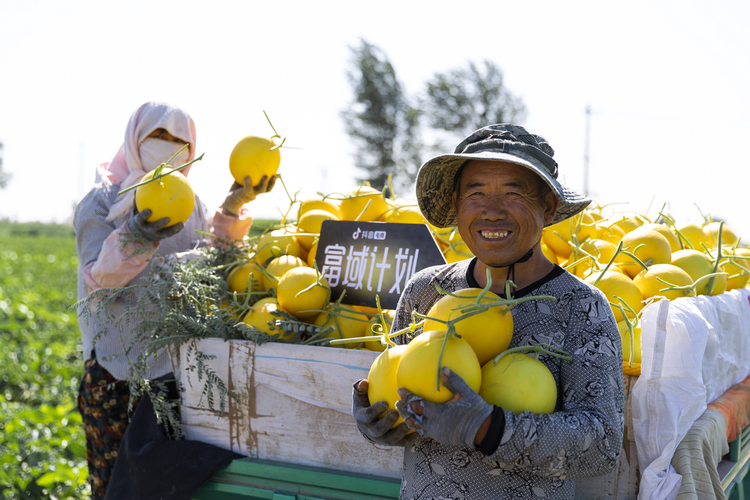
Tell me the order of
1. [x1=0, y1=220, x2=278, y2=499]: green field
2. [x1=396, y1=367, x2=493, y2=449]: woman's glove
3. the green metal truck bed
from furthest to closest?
1. [x1=0, y1=220, x2=278, y2=499]: green field
2. the green metal truck bed
3. [x1=396, y1=367, x2=493, y2=449]: woman's glove

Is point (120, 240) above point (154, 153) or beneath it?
beneath

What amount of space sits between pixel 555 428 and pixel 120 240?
1937 mm

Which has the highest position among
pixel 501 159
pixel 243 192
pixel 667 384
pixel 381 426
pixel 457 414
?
pixel 501 159

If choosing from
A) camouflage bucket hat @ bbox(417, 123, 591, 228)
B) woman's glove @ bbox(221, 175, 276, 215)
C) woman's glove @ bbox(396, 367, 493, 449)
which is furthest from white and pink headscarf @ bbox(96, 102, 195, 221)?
woman's glove @ bbox(396, 367, 493, 449)

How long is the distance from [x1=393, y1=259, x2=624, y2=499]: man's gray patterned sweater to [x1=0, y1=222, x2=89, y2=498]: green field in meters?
2.37

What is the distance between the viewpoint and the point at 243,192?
2730 mm

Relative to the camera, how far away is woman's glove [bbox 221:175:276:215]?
2.70 m

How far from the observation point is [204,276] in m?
2.50

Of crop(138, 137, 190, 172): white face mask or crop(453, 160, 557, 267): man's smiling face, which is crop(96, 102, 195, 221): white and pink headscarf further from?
crop(453, 160, 557, 267): man's smiling face

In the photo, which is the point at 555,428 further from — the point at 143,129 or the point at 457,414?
the point at 143,129

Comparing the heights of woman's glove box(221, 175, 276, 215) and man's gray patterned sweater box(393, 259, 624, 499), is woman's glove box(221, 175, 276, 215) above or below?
above

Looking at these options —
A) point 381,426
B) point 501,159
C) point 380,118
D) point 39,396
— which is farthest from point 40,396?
point 380,118

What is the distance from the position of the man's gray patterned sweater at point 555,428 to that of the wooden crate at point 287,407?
0.52 metres

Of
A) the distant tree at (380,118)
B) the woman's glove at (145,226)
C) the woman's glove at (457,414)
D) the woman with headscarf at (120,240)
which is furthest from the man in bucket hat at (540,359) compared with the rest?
the distant tree at (380,118)
